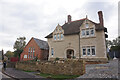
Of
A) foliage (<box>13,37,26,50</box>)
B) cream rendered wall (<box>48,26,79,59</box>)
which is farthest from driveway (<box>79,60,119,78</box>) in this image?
foliage (<box>13,37,26,50</box>)

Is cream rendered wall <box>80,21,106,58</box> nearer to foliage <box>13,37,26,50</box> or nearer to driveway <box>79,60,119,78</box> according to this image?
driveway <box>79,60,119,78</box>

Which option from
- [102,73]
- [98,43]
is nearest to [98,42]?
[98,43]

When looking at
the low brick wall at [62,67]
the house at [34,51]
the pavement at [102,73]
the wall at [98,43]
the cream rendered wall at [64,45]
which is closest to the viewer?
the pavement at [102,73]

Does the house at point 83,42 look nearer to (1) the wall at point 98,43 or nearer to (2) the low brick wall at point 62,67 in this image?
(1) the wall at point 98,43

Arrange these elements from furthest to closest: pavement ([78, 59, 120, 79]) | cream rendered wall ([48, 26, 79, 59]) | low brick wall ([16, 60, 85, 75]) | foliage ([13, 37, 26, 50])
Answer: foliage ([13, 37, 26, 50]), cream rendered wall ([48, 26, 79, 59]), low brick wall ([16, 60, 85, 75]), pavement ([78, 59, 120, 79])

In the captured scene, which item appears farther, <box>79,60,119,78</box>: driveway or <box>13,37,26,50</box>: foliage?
<box>13,37,26,50</box>: foliage

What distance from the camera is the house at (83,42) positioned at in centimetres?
1608

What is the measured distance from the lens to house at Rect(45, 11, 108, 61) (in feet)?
52.7

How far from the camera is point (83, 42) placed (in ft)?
57.7

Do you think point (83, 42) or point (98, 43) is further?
point (83, 42)

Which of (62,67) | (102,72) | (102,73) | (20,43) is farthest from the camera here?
(20,43)

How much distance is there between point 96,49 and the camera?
16.2 metres

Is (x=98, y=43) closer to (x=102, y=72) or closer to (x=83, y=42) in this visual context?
(x=83, y=42)

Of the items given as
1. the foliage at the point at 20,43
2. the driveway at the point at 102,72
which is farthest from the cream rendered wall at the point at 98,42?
the foliage at the point at 20,43
